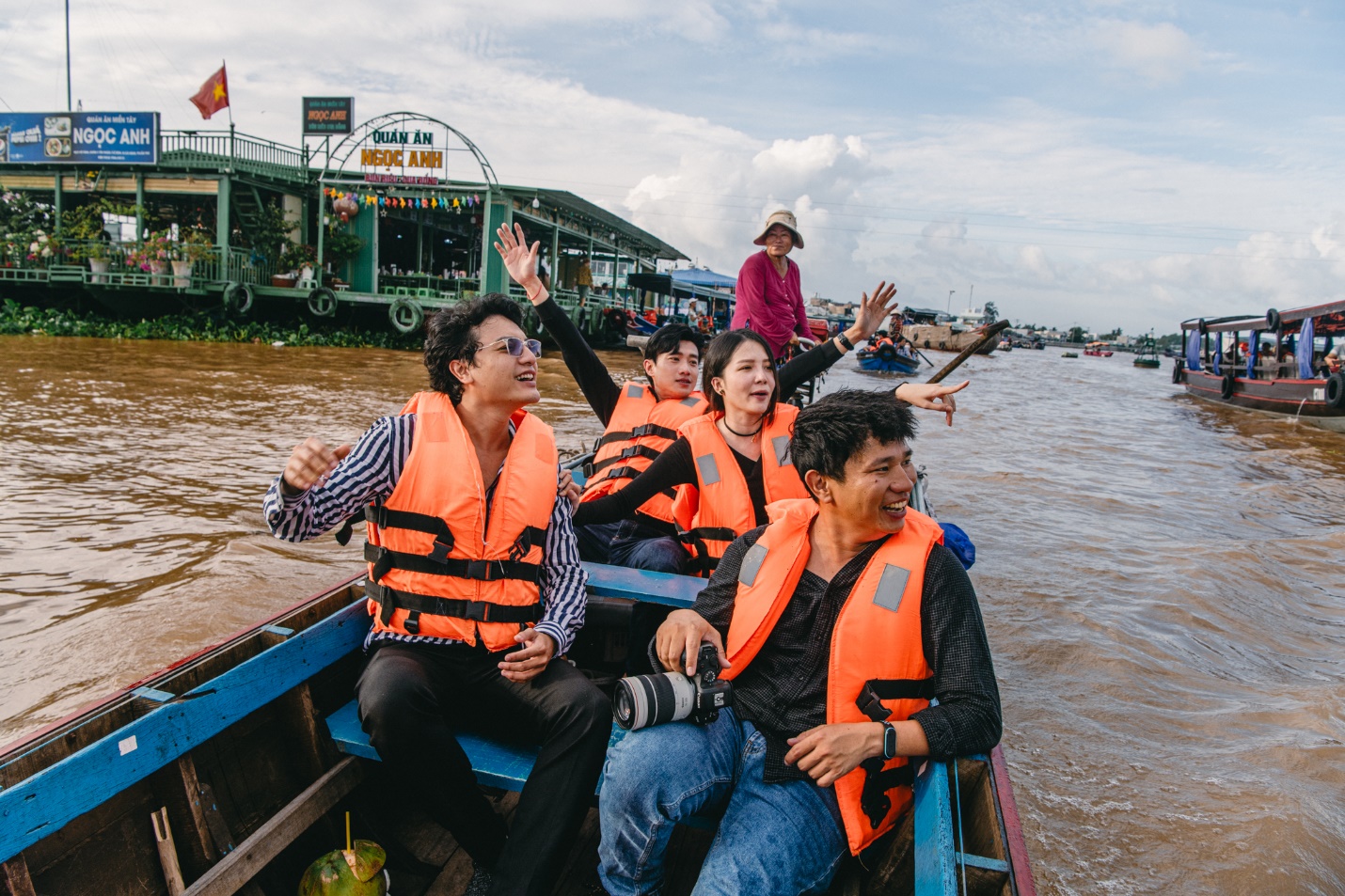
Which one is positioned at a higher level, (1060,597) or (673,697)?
(673,697)

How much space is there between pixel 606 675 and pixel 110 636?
314cm

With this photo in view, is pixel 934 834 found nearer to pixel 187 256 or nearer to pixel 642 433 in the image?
pixel 642 433

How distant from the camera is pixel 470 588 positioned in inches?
88.7

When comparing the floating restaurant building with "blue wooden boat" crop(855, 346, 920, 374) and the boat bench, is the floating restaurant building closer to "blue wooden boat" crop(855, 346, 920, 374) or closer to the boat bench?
"blue wooden boat" crop(855, 346, 920, 374)

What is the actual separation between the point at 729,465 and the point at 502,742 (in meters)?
1.28

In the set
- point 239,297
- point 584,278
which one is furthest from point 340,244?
point 584,278

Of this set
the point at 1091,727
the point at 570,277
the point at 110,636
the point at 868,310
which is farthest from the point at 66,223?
the point at 1091,727

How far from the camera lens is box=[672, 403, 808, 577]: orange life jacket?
298 centimetres

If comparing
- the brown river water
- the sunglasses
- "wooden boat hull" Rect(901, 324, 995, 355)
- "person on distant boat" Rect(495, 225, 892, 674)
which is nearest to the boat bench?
"person on distant boat" Rect(495, 225, 892, 674)

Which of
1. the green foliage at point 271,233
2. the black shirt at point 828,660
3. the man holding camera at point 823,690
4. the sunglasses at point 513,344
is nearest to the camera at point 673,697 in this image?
the man holding camera at point 823,690

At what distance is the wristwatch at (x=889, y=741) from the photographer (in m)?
1.77

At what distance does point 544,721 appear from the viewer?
6.95 feet

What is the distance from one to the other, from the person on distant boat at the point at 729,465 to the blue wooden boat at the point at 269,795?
1.30ft

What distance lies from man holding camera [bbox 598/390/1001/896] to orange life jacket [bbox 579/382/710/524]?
1.53m
